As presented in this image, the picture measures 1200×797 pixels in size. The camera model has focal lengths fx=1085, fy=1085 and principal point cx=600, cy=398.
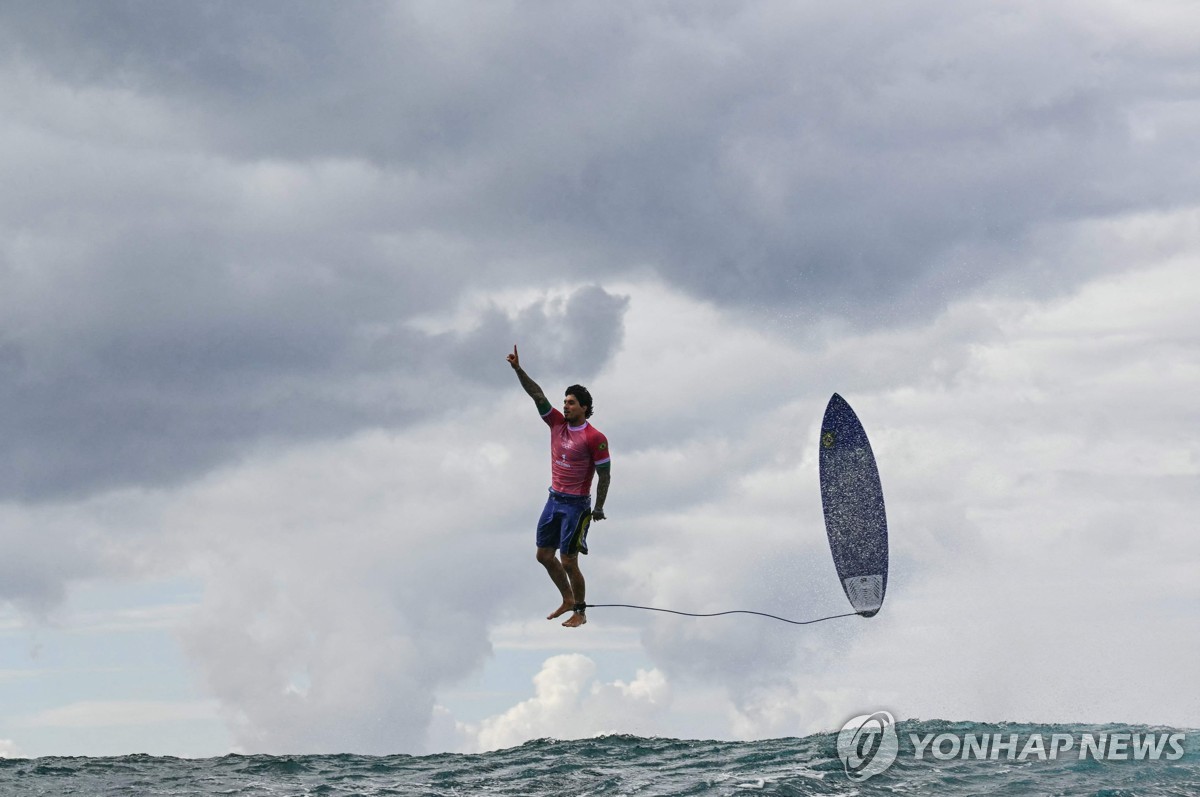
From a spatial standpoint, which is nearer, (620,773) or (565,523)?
(620,773)

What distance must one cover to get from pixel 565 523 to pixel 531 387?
2356 millimetres

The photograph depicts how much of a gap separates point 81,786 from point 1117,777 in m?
14.7

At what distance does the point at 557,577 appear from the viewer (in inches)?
709

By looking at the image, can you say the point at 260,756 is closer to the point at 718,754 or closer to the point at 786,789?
the point at 718,754

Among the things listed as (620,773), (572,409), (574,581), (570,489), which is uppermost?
(572,409)

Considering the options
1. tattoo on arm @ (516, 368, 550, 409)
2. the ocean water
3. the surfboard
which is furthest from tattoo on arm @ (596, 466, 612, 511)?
the surfboard

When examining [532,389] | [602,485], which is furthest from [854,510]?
[532,389]

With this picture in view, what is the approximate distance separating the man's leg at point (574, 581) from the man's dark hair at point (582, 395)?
2.45 metres

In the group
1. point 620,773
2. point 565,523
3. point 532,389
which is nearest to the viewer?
point 620,773

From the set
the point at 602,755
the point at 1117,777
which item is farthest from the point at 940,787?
the point at 602,755

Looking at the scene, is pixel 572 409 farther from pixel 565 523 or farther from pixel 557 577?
pixel 557 577

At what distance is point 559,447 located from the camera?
57.6ft

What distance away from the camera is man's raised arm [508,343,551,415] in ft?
55.6

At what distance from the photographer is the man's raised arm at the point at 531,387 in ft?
55.6
